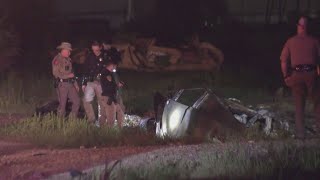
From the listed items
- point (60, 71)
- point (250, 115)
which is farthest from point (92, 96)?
point (250, 115)

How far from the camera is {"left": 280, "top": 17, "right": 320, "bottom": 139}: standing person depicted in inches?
472

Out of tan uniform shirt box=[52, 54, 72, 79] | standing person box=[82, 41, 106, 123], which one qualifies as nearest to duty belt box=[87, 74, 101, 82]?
standing person box=[82, 41, 106, 123]

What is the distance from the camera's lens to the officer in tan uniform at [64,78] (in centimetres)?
1430

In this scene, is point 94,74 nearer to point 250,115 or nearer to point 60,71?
point 60,71

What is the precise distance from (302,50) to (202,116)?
2199mm

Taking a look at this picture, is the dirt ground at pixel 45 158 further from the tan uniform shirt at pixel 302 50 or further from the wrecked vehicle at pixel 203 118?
the tan uniform shirt at pixel 302 50

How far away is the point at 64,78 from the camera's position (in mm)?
14383

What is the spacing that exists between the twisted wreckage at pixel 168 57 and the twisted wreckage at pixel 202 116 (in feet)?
33.9

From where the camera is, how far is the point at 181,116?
13.1m

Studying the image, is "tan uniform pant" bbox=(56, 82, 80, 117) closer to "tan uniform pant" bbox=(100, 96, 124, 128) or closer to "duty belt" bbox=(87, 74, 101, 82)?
"duty belt" bbox=(87, 74, 101, 82)

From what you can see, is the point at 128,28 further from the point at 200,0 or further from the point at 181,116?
the point at 181,116

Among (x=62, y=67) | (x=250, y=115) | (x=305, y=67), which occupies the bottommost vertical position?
(x=250, y=115)

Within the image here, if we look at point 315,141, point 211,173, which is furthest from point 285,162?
point 315,141

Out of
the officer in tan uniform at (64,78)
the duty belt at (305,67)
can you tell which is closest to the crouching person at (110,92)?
the officer in tan uniform at (64,78)
